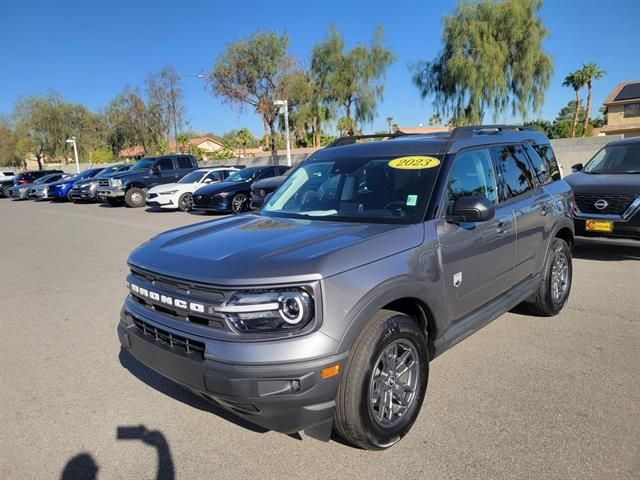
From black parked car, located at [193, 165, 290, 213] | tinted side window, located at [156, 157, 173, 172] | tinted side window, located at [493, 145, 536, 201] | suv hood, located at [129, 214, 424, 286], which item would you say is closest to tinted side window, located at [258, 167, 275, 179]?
black parked car, located at [193, 165, 290, 213]

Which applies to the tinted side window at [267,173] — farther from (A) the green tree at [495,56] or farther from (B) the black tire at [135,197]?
(A) the green tree at [495,56]

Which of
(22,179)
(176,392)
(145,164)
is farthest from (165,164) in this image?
(176,392)

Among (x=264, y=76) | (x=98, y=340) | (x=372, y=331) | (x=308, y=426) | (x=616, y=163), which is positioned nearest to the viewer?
(x=308, y=426)

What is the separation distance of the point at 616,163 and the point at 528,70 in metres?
25.0

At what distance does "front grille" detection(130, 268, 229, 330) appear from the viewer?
99.0 inches

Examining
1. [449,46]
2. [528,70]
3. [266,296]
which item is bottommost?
[266,296]

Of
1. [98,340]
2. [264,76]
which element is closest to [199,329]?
[98,340]

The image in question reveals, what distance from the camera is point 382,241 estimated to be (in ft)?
9.38

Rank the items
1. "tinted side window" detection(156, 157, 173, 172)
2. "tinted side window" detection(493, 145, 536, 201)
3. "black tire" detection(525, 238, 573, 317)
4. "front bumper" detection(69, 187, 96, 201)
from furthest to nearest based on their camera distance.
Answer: "front bumper" detection(69, 187, 96, 201)
"tinted side window" detection(156, 157, 173, 172)
"black tire" detection(525, 238, 573, 317)
"tinted side window" detection(493, 145, 536, 201)

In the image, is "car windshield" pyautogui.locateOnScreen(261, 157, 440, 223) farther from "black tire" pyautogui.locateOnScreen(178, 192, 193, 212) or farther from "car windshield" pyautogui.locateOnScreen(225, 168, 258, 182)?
"black tire" pyautogui.locateOnScreen(178, 192, 193, 212)

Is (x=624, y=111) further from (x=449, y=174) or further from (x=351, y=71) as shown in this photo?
(x=449, y=174)

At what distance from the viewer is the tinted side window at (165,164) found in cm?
2061

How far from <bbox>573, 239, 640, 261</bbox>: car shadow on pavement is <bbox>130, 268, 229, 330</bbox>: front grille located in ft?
21.6

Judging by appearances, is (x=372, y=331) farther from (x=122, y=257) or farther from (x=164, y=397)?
(x=122, y=257)
